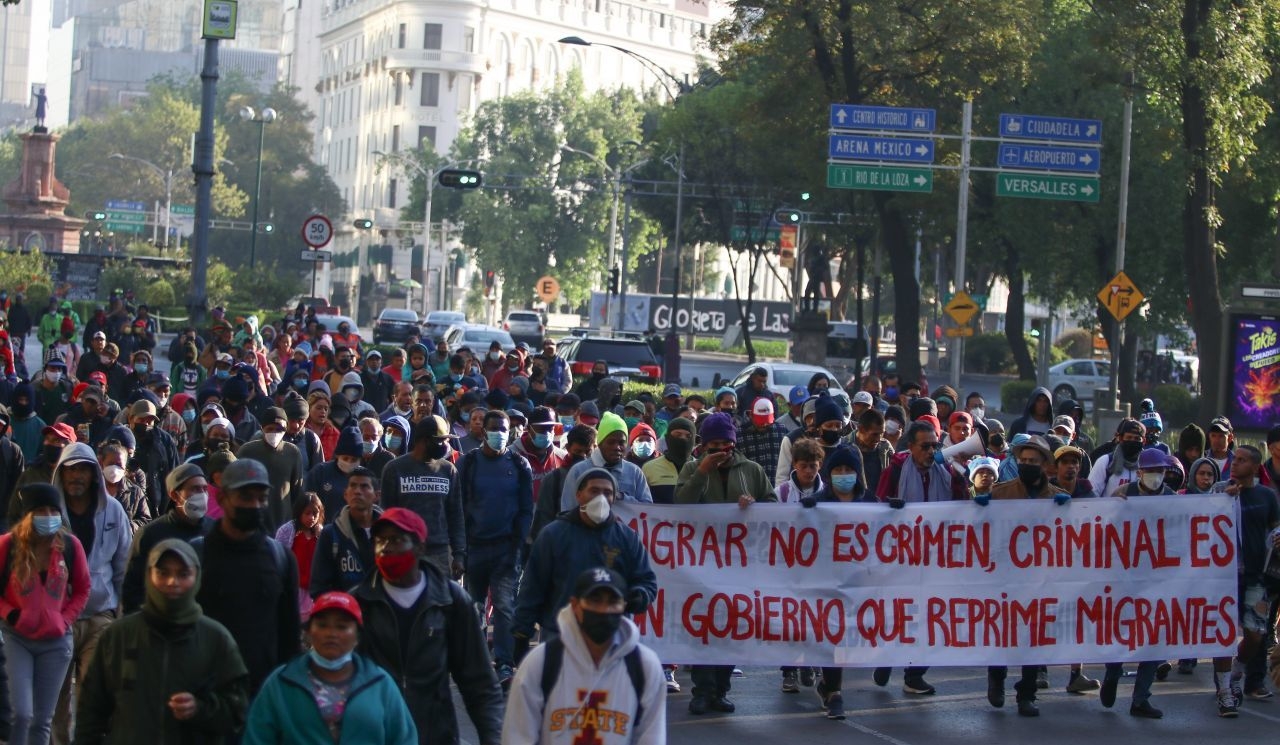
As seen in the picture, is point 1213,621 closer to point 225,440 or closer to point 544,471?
point 544,471

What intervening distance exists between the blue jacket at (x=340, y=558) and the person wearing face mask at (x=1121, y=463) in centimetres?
584

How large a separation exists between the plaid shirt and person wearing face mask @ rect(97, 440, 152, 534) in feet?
15.3

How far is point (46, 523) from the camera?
7770mm

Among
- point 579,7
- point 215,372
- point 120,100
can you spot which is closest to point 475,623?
point 215,372

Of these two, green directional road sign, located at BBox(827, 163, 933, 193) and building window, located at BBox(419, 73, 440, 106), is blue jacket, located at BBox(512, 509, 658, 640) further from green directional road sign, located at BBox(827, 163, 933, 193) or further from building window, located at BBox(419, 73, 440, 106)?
building window, located at BBox(419, 73, 440, 106)

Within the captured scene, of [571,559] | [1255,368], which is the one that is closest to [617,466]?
[571,559]

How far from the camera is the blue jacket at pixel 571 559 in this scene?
8.42m

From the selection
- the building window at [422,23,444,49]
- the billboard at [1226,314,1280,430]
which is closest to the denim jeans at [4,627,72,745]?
the billboard at [1226,314,1280,430]

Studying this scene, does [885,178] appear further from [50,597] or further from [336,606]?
[336,606]

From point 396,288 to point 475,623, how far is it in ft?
325

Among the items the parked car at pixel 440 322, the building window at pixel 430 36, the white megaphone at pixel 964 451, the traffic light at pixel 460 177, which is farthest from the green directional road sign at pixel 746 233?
the building window at pixel 430 36

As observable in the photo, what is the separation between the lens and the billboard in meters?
24.1

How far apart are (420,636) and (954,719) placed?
16.5 feet

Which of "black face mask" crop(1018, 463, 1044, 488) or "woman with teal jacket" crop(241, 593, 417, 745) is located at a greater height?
"black face mask" crop(1018, 463, 1044, 488)
